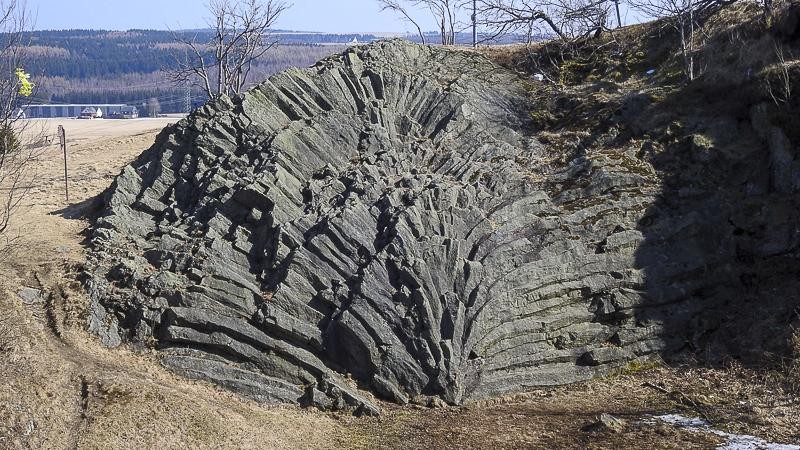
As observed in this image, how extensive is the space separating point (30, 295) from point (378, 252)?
20.0 ft

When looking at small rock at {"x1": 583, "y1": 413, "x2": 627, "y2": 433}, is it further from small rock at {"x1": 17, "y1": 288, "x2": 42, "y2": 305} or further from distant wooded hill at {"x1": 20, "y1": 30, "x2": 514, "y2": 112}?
distant wooded hill at {"x1": 20, "y1": 30, "x2": 514, "y2": 112}

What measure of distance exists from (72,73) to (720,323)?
9836 centimetres

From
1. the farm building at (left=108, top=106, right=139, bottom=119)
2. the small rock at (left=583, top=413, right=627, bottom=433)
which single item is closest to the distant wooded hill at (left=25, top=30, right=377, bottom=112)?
the farm building at (left=108, top=106, right=139, bottom=119)

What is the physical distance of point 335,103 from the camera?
1938 cm

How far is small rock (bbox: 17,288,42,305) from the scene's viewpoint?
48.4ft

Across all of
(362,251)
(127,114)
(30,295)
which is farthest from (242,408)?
(127,114)

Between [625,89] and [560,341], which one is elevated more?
[625,89]

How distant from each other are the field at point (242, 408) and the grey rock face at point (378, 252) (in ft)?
1.35

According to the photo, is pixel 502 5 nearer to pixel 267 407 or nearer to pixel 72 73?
pixel 267 407

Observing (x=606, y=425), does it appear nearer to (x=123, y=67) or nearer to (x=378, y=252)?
(x=378, y=252)

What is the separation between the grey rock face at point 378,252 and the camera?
46.8 ft

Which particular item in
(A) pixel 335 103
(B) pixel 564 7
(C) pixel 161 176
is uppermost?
(B) pixel 564 7

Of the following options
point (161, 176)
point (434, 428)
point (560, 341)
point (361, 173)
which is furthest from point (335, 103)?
point (434, 428)

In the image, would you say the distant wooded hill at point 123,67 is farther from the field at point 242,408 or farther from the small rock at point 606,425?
the small rock at point 606,425
